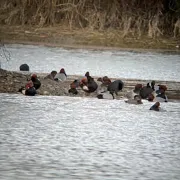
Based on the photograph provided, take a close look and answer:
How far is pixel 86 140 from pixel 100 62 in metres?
9.69

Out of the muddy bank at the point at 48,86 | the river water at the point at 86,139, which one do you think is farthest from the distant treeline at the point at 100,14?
the river water at the point at 86,139

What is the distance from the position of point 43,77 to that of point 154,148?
5696mm

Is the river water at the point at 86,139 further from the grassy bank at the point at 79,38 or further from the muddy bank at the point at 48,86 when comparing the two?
the grassy bank at the point at 79,38

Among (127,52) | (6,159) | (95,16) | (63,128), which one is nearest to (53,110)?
(63,128)

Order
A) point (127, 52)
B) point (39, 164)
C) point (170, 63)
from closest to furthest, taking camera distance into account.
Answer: point (39, 164)
point (170, 63)
point (127, 52)

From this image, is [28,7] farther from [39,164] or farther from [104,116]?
[39,164]

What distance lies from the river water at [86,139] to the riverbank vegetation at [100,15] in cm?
1287

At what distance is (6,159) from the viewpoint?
553 centimetres

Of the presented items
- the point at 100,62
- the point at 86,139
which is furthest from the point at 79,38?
the point at 86,139

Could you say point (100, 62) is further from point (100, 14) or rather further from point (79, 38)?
point (100, 14)

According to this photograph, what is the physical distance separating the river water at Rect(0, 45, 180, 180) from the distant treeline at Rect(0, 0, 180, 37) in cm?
1297

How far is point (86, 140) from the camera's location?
6.44m

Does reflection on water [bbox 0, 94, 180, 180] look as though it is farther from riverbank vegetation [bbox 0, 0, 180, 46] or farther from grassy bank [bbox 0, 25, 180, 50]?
riverbank vegetation [bbox 0, 0, 180, 46]

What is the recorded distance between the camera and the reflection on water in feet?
17.2
